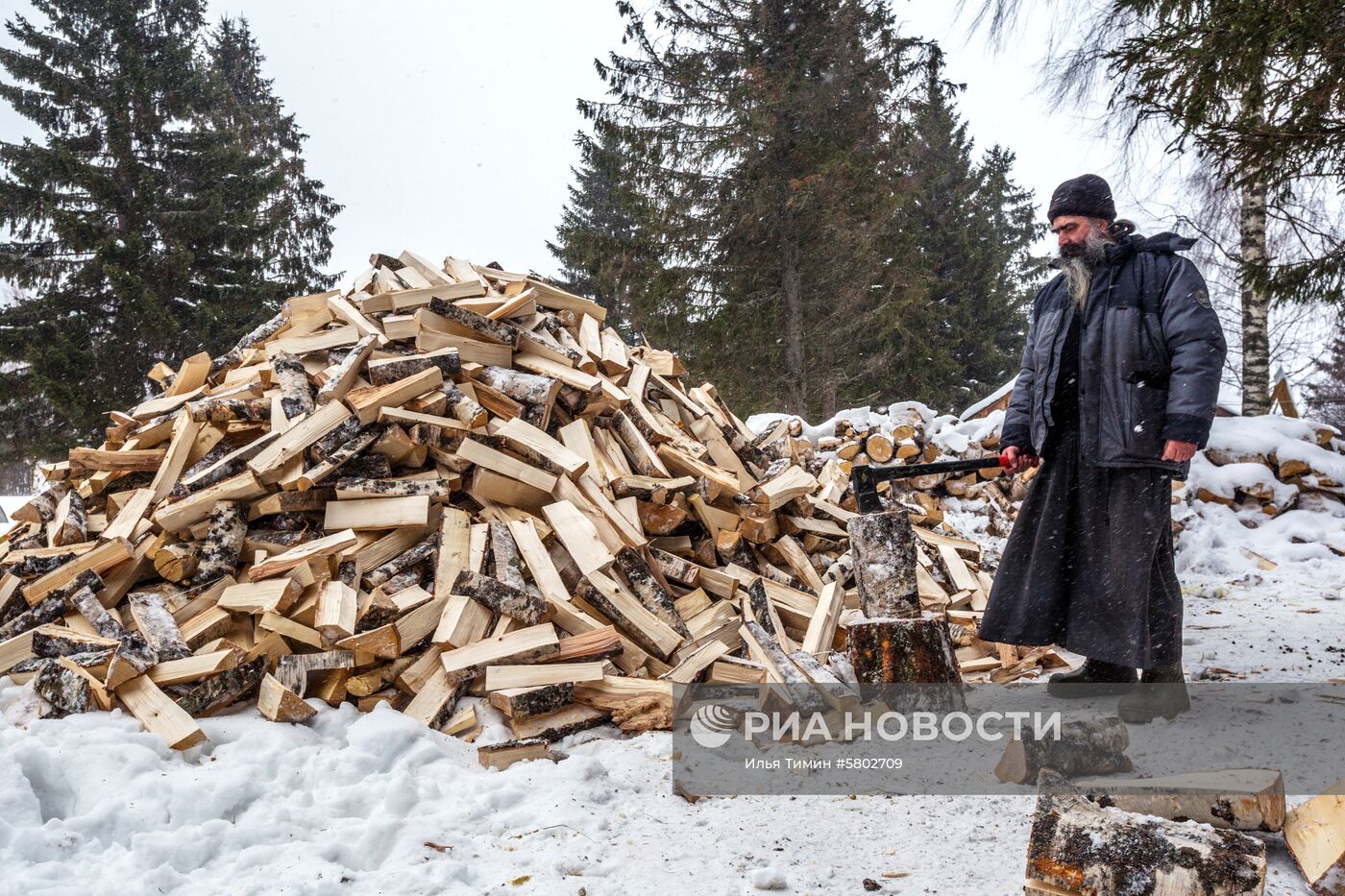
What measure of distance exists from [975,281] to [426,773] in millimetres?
19053

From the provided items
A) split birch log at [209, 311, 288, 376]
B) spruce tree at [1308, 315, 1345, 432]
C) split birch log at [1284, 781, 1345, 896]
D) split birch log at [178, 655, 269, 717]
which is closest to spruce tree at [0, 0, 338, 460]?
split birch log at [209, 311, 288, 376]

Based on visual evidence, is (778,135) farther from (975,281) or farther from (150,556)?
(150,556)

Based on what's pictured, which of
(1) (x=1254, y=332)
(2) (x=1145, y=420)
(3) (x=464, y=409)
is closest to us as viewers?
(2) (x=1145, y=420)

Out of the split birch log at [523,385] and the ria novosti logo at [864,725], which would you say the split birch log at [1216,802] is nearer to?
the ria novosti logo at [864,725]

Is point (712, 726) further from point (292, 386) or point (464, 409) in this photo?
point (292, 386)

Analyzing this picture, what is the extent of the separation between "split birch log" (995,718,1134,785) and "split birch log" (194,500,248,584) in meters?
3.21

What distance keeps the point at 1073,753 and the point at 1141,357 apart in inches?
50.8

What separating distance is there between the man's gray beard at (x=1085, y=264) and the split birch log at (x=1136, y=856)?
5.82ft

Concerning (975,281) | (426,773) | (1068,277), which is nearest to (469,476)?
(426,773)

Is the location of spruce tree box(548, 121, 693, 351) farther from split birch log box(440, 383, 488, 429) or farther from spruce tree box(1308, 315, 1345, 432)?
spruce tree box(1308, 315, 1345, 432)

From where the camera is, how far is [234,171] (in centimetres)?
1405

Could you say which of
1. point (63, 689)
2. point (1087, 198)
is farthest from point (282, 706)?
point (1087, 198)

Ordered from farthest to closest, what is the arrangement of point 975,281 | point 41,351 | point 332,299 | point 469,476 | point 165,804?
point 975,281, point 41,351, point 332,299, point 469,476, point 165,804

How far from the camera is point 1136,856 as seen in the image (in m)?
1.51
